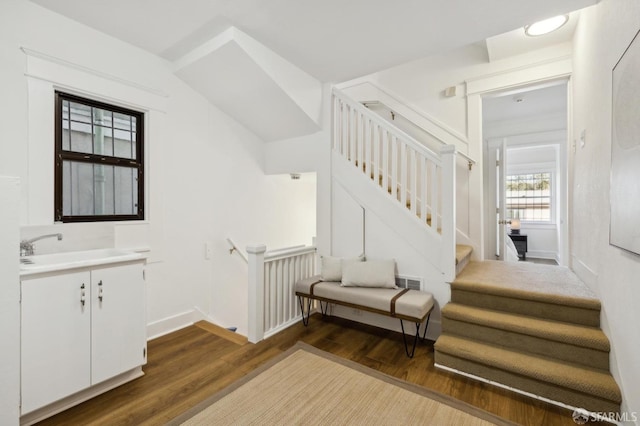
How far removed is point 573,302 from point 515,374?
0.73 meters

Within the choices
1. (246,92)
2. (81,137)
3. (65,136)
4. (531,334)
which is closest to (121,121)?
(81,137)

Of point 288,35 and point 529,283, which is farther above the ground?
point 288,35

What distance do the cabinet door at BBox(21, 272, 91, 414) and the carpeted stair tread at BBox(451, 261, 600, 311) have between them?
2.92 meters

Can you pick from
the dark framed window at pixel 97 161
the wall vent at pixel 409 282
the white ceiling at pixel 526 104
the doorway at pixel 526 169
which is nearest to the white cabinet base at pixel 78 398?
the dark framed window at pixel 97 161

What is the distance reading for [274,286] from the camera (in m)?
2.97

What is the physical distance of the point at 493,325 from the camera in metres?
2.24

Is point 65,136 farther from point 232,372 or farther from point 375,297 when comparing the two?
point 375,297

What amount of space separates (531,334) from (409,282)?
1.04m

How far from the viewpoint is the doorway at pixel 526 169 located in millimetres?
4048

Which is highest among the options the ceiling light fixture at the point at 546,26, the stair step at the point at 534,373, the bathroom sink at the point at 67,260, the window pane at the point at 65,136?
the ceiling light fixture at the point at 546,26

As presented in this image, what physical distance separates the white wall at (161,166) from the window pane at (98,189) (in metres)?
0.15

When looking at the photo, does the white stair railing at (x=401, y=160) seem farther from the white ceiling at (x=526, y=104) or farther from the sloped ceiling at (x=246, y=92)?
the white ceiling at (x=526, y=104)

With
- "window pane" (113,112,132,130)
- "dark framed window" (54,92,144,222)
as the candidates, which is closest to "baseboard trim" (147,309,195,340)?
"dark framed window" (54,92,144,222)

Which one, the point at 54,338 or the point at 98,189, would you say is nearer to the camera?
the point at 54,338
